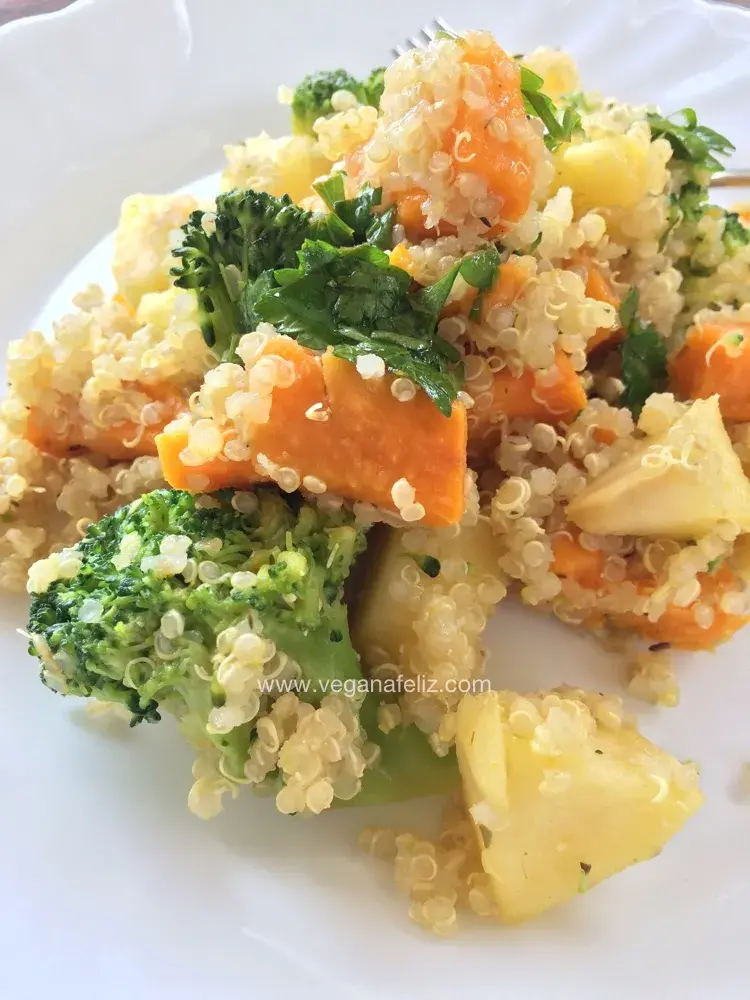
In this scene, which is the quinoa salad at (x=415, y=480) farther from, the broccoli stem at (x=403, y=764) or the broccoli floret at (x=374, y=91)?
the broccoli floret at (x=374, y=91)

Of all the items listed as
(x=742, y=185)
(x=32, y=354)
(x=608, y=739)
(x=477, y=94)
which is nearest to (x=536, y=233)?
(x=477, y=94)

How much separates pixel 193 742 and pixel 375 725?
28cm

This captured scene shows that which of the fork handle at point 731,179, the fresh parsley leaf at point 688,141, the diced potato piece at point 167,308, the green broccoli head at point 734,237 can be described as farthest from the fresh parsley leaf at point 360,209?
the fork handle at point 731,179

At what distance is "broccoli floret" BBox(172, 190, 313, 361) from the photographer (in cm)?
131

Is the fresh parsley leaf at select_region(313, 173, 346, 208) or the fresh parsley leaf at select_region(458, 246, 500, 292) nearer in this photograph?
the fresh parsley leaf at select_region(458, 246, 500, 292)

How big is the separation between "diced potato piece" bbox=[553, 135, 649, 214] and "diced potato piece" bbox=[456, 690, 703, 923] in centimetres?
92

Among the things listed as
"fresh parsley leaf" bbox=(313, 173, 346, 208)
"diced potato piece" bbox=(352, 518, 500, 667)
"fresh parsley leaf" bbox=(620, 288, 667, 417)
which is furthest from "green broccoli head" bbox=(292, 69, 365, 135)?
"diced potato piece" bbox=(352, 518, 500, 667)

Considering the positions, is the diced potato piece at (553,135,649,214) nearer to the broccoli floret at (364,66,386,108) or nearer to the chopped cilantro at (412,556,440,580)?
the broccoli floret at (364,66,386,108)

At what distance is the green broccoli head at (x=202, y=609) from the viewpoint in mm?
1069

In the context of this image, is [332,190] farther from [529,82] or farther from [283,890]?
[283,890]

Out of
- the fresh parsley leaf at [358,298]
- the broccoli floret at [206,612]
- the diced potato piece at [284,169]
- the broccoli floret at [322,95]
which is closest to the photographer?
the broccoli floret at [206,612]

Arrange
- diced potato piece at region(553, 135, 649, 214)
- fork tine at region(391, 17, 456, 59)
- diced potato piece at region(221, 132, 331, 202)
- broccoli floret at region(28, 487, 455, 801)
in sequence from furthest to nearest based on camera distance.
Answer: fork tine at region(391, 17, 456, 59), diced potato piece at region(221, 132, 331, 202), diced potato piece at region(553, 135, 649, 214), broccoli floret at region(28, 487, 455, 801)

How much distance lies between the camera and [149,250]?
163cm

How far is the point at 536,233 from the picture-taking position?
49.4 inches
